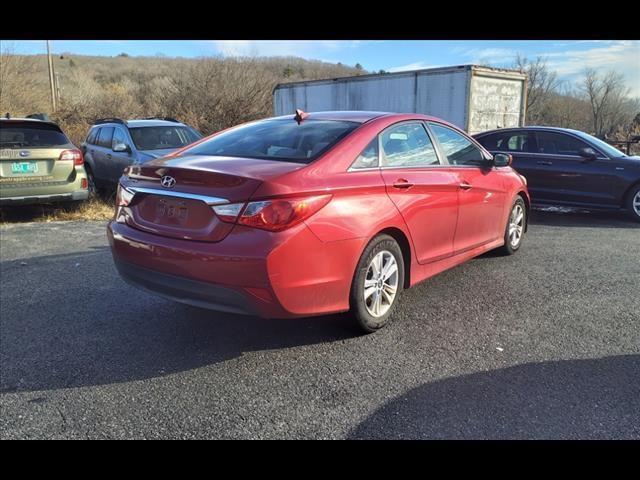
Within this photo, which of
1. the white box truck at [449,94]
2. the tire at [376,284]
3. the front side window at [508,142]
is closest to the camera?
the tire at [376,284]

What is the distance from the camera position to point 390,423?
2.75 metres

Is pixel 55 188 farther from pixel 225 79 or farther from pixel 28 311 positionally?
pixel 225 79

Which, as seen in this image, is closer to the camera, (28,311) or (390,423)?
(390,423)

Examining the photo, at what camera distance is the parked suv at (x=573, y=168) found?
8.77 m

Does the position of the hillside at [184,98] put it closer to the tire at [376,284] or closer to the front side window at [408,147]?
the front side window at [408,147]

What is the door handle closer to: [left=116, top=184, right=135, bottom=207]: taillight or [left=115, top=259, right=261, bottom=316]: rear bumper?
[left=115, top=259, right=261, bottom=316]: rear bumper

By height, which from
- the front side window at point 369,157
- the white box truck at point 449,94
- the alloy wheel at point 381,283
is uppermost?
the white box truck at point 449,94

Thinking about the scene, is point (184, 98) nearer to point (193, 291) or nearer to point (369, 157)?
point (369, 157)

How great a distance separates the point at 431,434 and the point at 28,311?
349 cm

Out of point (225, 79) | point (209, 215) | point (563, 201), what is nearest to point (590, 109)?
point (225, 79)

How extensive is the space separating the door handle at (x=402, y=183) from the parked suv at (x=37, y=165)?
20.5 feet

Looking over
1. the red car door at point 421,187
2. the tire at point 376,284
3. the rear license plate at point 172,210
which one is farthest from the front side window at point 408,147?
the rear license plate at point 172,210

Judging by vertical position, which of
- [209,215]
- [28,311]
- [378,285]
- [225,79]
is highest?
[225,79]

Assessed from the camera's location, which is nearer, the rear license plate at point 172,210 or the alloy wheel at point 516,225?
the rear license plate at point 172,210
